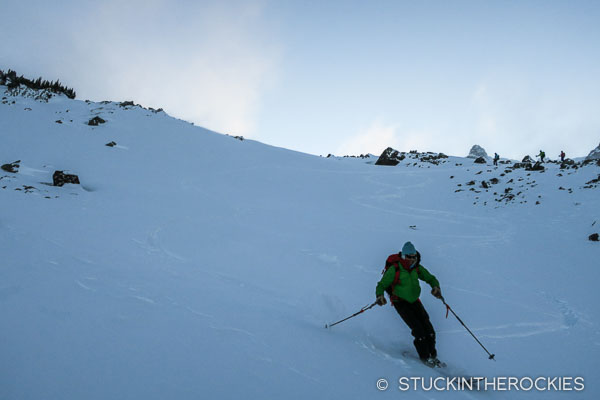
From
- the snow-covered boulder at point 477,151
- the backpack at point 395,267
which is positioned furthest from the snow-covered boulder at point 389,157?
the snow-covered boulder at point 477,151

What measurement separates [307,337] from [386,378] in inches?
46.7

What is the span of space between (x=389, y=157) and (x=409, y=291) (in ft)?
89.7

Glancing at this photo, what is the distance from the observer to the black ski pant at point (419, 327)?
4.86m

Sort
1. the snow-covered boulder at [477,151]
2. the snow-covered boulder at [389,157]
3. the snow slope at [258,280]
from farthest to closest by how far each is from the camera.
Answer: the snow-covered boulder at [477,151], the snow-covered boulder at [389,157], the snow slope at [258,280]

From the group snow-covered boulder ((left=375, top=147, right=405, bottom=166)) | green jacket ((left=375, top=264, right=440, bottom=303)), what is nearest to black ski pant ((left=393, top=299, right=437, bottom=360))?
green jacket ((left=375, top=264, right=440, bottom=303))

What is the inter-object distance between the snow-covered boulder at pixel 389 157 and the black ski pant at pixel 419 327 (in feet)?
84.4

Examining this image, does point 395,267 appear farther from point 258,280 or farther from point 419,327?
point 258,280

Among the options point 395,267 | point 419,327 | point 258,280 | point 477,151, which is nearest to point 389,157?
point 258,280

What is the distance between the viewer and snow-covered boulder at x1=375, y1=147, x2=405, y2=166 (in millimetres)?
29672

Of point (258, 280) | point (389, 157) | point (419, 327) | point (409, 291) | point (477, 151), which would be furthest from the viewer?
point (477, 151)

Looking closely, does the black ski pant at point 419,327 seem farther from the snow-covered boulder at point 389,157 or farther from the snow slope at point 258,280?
the snow-covered boulder at point 389,157

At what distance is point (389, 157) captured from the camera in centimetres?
3080

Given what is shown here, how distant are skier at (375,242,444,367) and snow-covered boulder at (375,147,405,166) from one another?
25633 mm

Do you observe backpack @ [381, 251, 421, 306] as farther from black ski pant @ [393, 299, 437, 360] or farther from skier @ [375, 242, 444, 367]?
black ski pant @ [393, 299, 437, 360]
